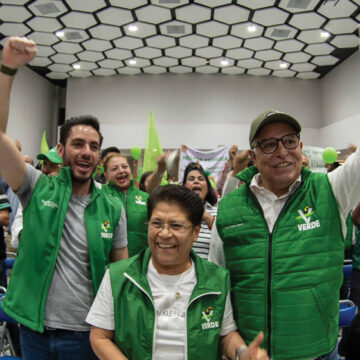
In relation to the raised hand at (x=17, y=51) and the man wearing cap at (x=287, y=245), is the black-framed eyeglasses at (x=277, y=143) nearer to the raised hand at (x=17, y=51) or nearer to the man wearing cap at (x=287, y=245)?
the man wearing cap at (x=287, y=245)

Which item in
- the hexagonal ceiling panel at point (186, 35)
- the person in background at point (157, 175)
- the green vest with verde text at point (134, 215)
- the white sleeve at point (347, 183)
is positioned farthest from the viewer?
the hexagonal ceiling panel at point (186, 35)

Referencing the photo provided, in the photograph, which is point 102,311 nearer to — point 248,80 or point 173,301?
point 173,301

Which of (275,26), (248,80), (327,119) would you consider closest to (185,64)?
(248,80)

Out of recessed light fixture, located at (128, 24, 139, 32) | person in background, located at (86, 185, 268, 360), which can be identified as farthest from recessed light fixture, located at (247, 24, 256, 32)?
person in background, located at (86, 185, 268, 360)

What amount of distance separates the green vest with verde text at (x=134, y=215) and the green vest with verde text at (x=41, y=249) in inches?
42.4

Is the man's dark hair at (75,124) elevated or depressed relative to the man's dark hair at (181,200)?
elevated

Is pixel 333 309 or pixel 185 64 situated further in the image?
pixel 185 64

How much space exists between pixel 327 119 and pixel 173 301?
9652mm

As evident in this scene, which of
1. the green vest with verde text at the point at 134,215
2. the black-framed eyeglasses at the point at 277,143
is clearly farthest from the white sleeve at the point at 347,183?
the green vest with verde text at the point at 134,215

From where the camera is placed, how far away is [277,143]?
4.64 ft

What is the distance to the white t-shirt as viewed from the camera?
3.95 ft

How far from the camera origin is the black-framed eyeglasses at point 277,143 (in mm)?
1414

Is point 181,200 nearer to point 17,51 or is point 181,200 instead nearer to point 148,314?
point 148,314

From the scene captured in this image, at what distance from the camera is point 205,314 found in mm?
1229
